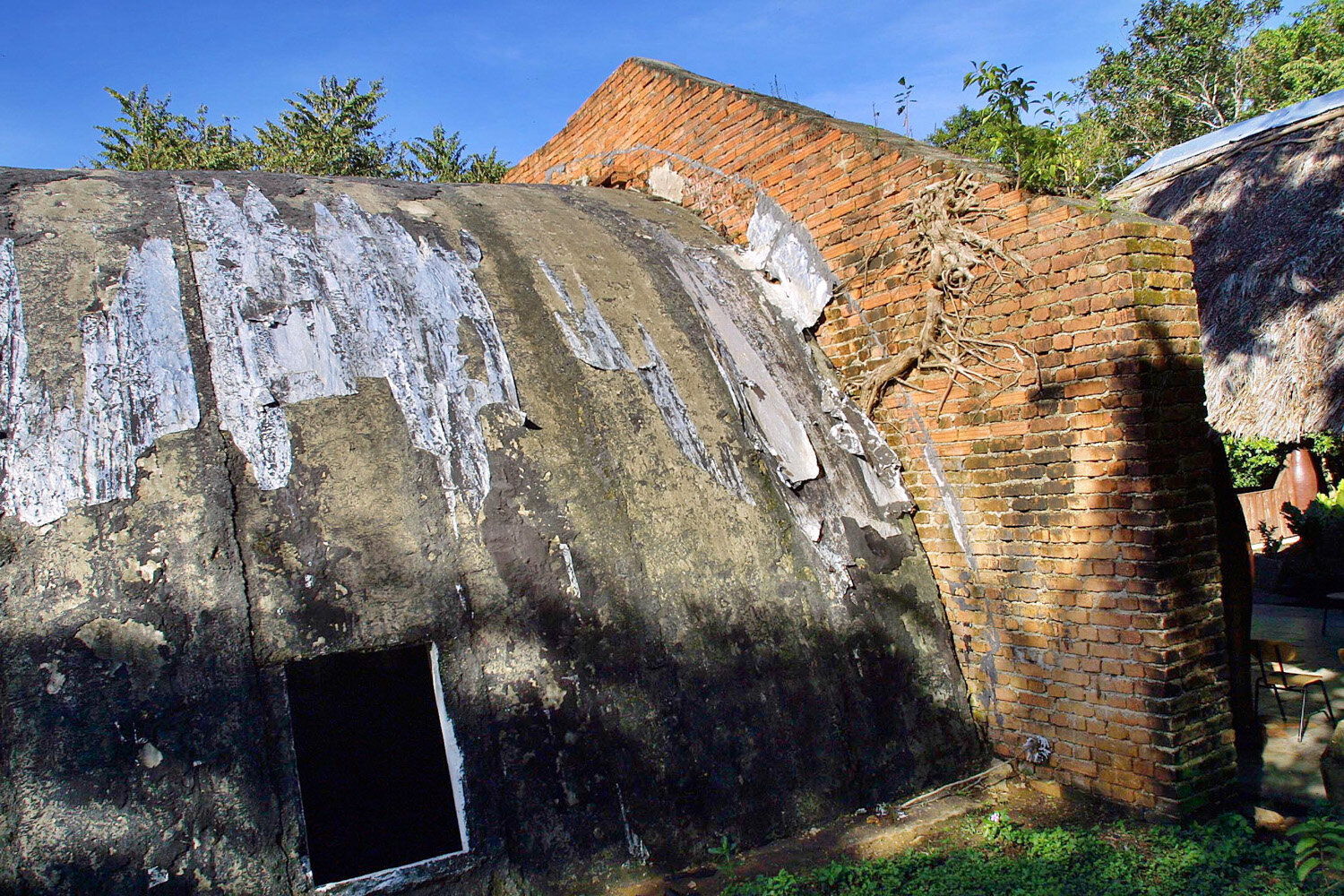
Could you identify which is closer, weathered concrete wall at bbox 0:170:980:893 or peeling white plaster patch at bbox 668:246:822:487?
weathered concrete wall at bbox 0:170:980:893

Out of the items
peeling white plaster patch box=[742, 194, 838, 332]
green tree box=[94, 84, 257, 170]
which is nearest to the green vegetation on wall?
green tree box=[94, 84, 257, 170]

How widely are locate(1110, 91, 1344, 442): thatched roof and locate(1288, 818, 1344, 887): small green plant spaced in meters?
3.59

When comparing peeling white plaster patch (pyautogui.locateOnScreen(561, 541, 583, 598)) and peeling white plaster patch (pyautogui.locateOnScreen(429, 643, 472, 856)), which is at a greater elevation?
peeling white plaster patch (pyautogui.locateOnScreen(561, 541, 583, 598))

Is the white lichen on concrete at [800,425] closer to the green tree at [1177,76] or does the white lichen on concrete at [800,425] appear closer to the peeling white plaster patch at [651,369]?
the peeling white plaster patch at [651,369]

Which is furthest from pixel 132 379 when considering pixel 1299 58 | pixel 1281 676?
pixel 1299 58

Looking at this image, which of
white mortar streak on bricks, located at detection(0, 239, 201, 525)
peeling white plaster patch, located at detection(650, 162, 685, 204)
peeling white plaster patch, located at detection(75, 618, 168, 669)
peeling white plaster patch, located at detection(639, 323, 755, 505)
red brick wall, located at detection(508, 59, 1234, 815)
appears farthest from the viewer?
peeling white plaster patch, located at detection(650, 162, 685, 204)

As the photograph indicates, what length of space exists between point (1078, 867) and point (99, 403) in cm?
440

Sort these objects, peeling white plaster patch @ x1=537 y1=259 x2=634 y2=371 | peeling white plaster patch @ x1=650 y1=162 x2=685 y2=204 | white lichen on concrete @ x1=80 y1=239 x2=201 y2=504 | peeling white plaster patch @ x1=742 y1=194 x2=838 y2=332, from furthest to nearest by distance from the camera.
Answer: peeling white plaster patch @ x1=650 y1=162 x2=685 y2=204 < peeling white plaster patch @ x1=742 y1=194 x2=838 y2=332 < peeling white plaster patch @ x1=537 y1=259 x2=634 y2=371 < white lichen on concrete @ x1=80 y1=239 x2=201 y2=504

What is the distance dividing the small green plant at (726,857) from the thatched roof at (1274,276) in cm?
519

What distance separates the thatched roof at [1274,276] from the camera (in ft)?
20.5

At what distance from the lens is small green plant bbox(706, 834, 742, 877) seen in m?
3.69

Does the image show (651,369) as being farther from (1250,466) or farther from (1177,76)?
(1177,76)

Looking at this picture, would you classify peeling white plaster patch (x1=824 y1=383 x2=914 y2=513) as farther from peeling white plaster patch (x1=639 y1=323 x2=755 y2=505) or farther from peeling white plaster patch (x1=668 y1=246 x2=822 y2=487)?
peeling white plaster patch (x1=639 y1=323 x2=755 y2=505)

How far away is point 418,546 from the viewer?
3.64 meters
